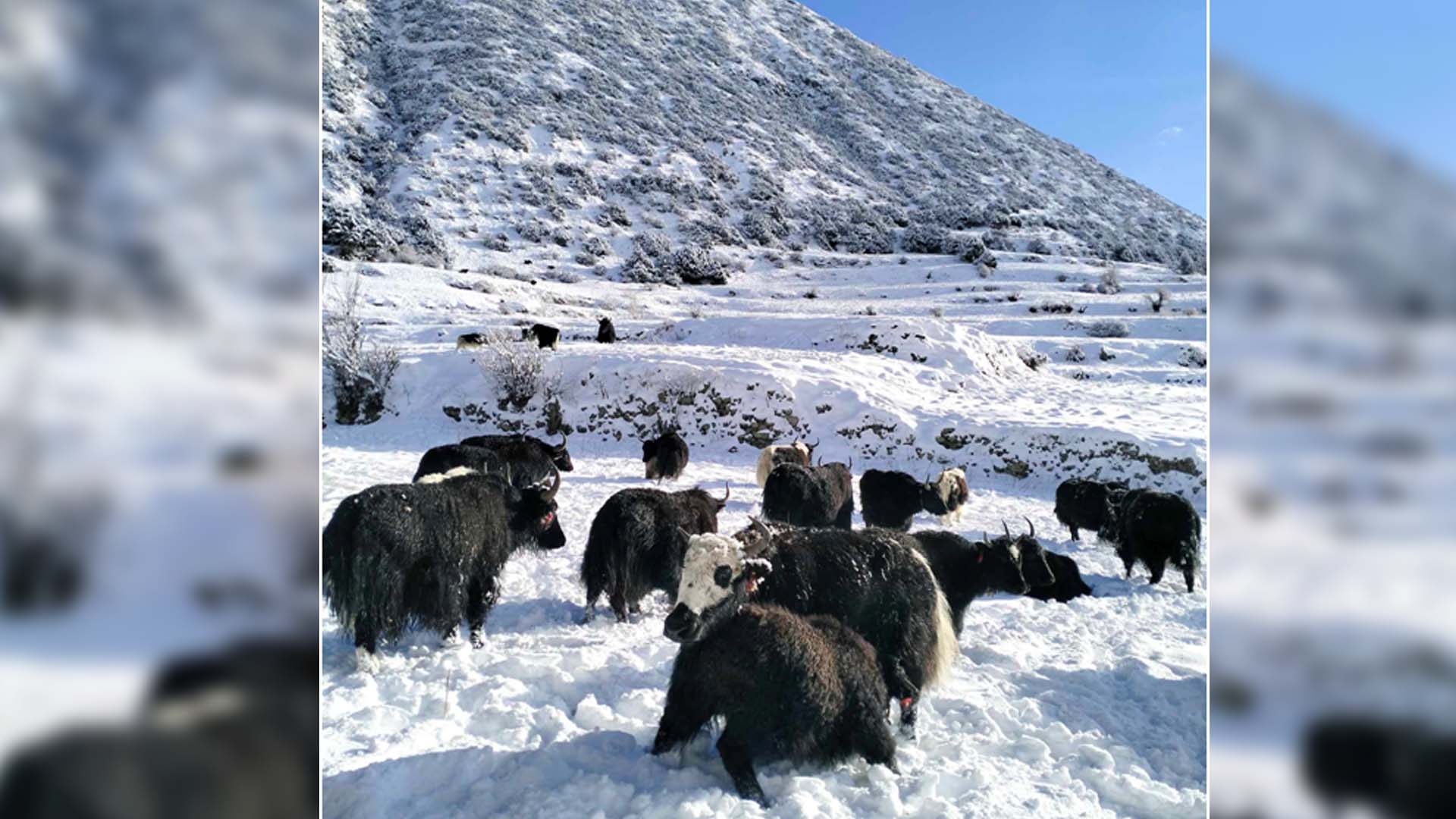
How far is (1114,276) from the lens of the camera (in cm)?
3241

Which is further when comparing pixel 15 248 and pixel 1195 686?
pixel 1195 686

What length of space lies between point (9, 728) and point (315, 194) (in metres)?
0.67

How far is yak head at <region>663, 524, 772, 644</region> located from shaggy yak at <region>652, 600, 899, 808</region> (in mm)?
89

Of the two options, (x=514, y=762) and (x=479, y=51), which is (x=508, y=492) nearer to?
(x=514, y=762)

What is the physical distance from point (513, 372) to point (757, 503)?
8065 mm

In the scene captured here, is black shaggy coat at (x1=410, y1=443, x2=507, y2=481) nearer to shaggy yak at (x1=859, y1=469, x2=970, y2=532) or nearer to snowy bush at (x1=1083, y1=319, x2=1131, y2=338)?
shaggy yak at (x1=859, y1=469, x2=970, y2=532)

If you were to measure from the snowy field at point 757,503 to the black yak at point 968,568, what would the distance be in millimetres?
467

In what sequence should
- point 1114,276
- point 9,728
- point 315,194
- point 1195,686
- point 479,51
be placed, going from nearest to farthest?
point 9,728, point 315,194, point 1195,686, point 1114,276, point 479,51

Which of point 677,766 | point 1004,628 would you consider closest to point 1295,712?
point 677,766

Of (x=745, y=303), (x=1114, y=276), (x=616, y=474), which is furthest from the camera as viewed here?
(x=1114, y=276)

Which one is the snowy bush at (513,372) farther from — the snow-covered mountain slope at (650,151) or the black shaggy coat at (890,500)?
the snow-covered mountain slope at (650,151)

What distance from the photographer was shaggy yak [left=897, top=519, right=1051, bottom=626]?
17.5ft

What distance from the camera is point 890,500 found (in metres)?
9.10

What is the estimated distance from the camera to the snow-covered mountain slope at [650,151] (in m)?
37.9
